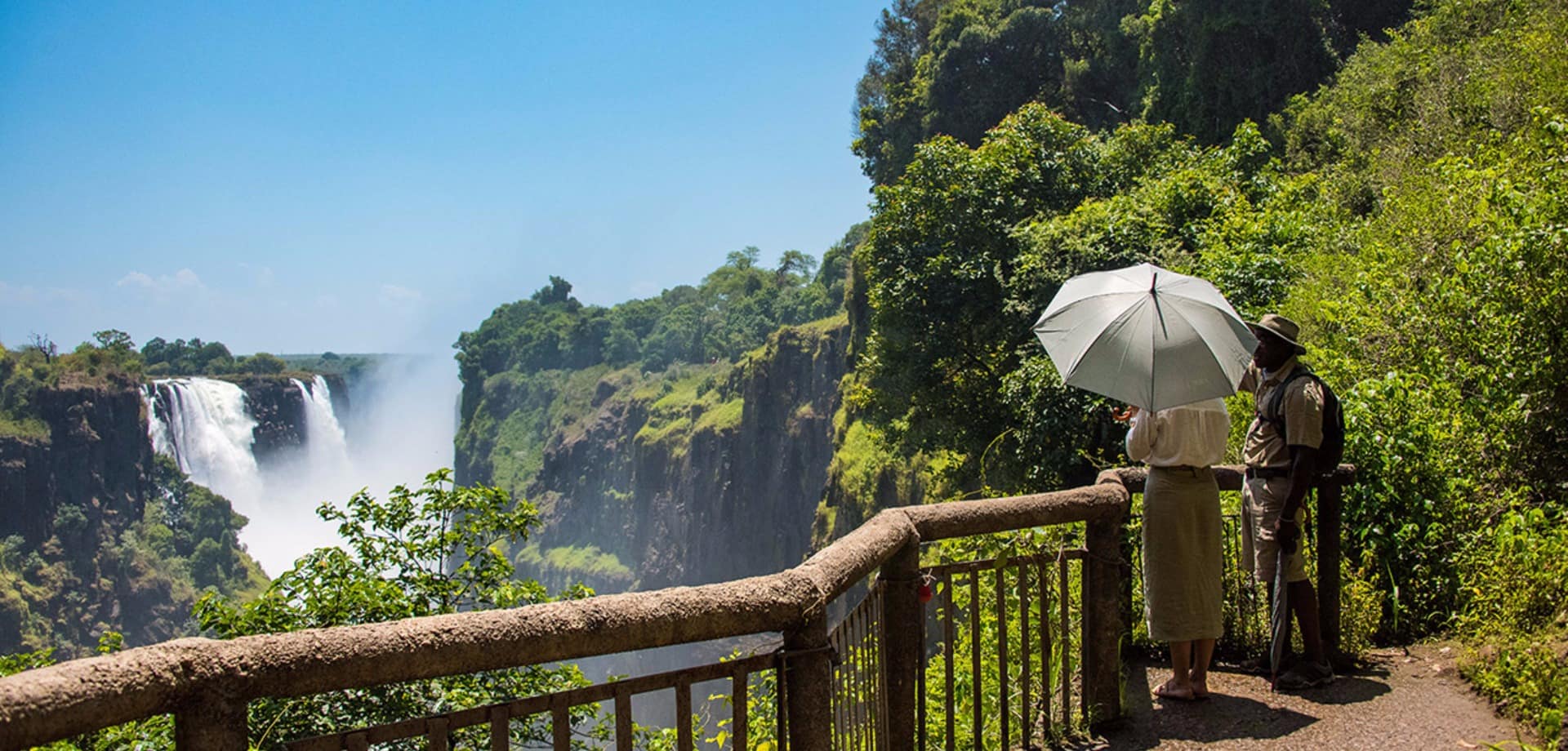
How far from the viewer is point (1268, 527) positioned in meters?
4.57

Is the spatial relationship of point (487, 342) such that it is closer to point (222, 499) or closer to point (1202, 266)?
point (222, 499)

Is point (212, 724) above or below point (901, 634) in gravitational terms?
above

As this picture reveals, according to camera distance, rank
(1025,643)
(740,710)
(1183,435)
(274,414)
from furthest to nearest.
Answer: (274,414), (1183,435), (1025,643), (740,710)

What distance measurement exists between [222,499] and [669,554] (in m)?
31.8

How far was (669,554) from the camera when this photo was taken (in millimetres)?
81062

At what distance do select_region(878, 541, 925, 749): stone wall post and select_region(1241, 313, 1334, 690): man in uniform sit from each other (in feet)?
6.61

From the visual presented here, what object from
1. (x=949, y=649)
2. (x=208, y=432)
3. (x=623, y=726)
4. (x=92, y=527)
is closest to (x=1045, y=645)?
(x=949, y=649)

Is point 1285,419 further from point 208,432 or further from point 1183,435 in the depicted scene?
point 208,432

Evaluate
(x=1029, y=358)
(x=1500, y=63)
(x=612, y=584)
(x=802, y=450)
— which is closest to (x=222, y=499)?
(x=612, y=584)

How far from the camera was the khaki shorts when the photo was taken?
4547 millimetres

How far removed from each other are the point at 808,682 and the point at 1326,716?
9.64 ft

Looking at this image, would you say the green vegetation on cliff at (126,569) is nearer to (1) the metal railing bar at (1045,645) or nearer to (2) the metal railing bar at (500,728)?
(1) the metal railing bar at (1045,645)

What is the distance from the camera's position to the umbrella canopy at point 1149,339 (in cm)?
397

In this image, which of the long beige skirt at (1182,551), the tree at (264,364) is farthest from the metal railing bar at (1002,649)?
the tree at (264,364)
